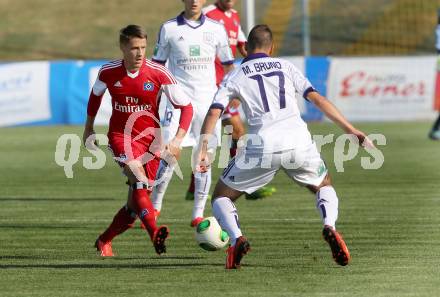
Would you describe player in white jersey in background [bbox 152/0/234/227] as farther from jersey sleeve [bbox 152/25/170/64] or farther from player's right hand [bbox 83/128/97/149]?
player's right hand [bbox 83/128/97/149]

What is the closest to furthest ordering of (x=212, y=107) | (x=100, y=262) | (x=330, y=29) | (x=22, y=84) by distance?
(x=212, y=107), (x=100, y=262), (x=22, y=84), (x=330, y=29)

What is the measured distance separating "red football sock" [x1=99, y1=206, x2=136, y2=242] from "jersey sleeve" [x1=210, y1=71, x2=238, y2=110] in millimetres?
1525

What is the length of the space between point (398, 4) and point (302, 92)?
3171cm

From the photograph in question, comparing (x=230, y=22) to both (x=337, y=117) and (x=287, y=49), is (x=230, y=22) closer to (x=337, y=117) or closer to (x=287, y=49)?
(x=337, y=117)

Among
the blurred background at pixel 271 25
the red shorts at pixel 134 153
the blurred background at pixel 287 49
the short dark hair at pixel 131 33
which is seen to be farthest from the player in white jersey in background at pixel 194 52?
the blurred background at pixel 271 25

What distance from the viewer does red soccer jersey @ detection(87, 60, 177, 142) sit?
8.98 metres

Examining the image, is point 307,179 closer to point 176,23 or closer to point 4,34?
point 176,23

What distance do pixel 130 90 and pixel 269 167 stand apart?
1.52m

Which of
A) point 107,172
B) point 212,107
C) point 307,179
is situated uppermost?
point 212,107

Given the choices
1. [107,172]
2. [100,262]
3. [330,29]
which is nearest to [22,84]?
[107,172]

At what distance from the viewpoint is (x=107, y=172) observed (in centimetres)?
1725

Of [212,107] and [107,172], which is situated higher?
[212,107]

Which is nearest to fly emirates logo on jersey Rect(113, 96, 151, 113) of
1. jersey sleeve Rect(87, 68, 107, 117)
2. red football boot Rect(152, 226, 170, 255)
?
jersey sleeve Rect(87, 68, 107, 117)

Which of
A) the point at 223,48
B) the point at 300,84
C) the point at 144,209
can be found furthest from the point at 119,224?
the point at 223,48
